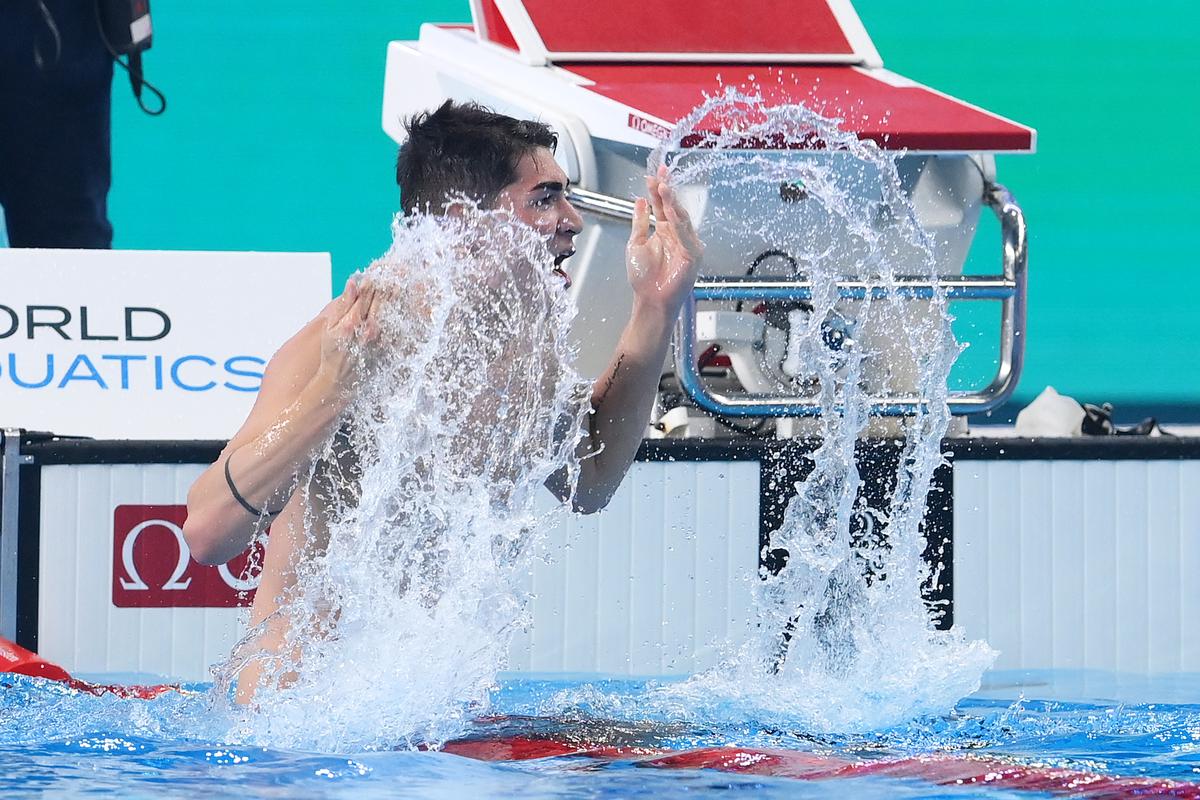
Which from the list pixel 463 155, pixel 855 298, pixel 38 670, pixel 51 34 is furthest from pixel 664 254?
pixel 51 34

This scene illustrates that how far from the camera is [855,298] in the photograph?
3412mm

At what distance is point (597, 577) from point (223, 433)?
88 centimetres

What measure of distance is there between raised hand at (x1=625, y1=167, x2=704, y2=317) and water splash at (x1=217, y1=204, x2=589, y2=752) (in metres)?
0.13

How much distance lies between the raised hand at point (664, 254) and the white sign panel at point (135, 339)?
139 cm

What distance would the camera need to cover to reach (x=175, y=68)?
6.33 meters

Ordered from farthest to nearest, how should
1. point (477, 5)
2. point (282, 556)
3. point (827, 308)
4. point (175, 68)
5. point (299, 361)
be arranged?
point (175, 68)
point (477, 5)
point (827, 308)
point (282, 556)
point (299, 361)

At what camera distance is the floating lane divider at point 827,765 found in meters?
1.96

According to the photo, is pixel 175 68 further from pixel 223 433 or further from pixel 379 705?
pixel 379 705

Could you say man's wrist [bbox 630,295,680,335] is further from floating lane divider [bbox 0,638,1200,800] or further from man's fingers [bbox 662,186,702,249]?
floating lane divider [bbox 0,638,1200,800]

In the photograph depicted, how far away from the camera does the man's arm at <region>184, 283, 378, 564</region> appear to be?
2.00 meters

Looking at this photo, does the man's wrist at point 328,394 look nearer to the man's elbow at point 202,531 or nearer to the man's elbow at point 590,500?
the man's elbow at point 202,531

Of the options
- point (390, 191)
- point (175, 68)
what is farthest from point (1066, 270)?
point (175, 68)

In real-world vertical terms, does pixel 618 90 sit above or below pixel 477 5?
below

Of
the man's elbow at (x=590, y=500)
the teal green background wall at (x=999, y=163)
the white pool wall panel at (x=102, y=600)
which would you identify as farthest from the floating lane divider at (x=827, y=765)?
the teal green background wall at (x=999, y=163)
